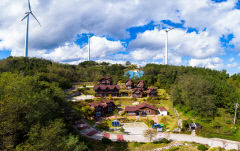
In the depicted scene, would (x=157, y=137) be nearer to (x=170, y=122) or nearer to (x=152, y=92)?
(x=170, y=122)

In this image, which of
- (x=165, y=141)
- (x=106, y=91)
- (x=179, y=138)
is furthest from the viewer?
(x=106, y=91)

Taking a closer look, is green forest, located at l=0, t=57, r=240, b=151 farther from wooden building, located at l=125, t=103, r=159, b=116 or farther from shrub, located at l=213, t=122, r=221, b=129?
wooden building, located at l=125, t=103, r=159, b=116

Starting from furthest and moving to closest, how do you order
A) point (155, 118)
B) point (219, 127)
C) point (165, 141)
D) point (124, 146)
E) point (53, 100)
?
point (155, 118)
point (219, 127)
point (53, 100)
point (165, 141)
point (124, 146)

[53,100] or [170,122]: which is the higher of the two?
[53,100]

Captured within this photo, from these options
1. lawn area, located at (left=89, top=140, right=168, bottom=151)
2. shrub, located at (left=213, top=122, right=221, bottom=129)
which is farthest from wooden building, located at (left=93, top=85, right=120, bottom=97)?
shrub, located at (left=213, top=122, right=221, bottom=129)

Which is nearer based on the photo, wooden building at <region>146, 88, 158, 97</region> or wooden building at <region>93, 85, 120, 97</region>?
wooden building at <region>93, 85, 120, 97</region>

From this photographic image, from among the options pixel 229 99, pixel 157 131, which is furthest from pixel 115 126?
pixel 229 99

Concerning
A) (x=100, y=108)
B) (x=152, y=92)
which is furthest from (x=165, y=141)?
(x=152, y=92)

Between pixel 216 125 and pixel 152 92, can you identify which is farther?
pixel 152 92

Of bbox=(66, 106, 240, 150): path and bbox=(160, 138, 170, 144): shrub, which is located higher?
bbox=(160, 138, 170, 144): shrub

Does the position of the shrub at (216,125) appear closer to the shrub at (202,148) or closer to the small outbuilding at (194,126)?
the small outbuilding at (194,126)
